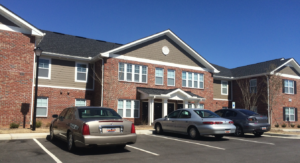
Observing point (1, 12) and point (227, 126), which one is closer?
point (227, 126)

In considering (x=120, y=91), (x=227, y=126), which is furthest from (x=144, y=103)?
(x=227, y=126)

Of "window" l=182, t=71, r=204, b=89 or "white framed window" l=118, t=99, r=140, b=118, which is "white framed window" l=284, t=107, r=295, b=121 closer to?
"window" l=182, t=71, r=204, b=89

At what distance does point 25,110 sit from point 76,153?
9469mm

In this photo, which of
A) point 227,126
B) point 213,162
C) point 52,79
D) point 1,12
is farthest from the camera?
point 52,79

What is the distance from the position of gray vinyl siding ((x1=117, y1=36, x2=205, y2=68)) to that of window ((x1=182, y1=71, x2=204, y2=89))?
961mm

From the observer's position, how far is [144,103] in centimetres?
2195

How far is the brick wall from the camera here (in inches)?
607

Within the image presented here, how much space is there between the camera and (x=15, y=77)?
1573 centimetres

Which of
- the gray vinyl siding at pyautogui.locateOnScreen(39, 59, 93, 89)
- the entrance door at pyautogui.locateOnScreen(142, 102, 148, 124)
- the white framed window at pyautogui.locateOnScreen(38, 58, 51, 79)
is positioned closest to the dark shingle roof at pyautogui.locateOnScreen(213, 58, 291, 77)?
the entrance door at pyautogui.locateOnScreen(142, 102, 148, 124)

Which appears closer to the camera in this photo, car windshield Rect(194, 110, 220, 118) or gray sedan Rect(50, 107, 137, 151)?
gray sedan Rect(50, 107, 137, 151)

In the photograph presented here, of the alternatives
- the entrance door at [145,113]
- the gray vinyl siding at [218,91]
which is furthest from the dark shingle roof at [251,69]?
the entrance door at [145,113]

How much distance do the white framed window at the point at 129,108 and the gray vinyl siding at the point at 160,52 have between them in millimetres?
3858

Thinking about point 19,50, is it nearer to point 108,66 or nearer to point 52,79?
point 52,79

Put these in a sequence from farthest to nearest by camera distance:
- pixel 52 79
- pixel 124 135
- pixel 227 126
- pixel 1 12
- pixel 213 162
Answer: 1. pixel 52 79
2. pixel 1 12
3. pixel 227 126
4. pixel 124 135
5. pixel 213 162
